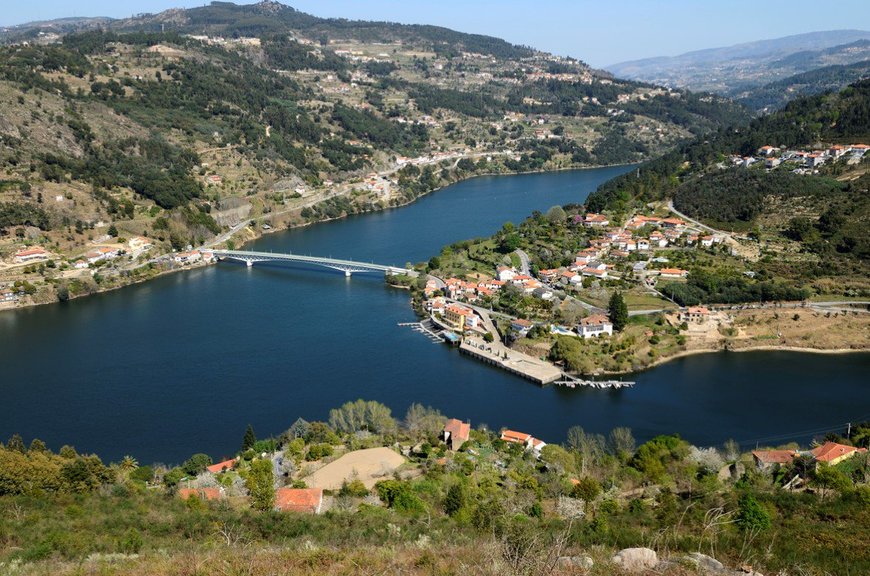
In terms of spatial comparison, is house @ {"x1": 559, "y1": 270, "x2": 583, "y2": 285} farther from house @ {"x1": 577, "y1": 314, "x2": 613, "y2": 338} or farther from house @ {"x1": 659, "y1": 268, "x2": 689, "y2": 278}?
house @ {"x1": 577, "y1": 314, "x2": 613, "y2": 338}

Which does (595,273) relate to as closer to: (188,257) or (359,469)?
(359,469)

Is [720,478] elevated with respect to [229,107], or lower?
lower

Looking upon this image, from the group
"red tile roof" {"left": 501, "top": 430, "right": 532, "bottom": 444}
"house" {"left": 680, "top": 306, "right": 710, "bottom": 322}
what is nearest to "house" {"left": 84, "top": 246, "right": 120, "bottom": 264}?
"red tile roof" {"left": 501, "top": 430, "right": 532, "bottom": 444}

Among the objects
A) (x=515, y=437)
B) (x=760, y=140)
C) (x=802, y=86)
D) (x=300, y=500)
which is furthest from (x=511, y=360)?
(x=802, y=86)

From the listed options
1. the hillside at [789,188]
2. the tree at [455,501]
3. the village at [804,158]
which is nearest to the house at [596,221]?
the hillside at [789,188]

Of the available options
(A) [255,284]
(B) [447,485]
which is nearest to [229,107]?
(A) [255,284]

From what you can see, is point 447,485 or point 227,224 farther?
point 227,224

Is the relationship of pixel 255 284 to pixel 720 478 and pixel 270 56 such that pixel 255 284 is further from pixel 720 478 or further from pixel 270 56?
pixel 270 56
